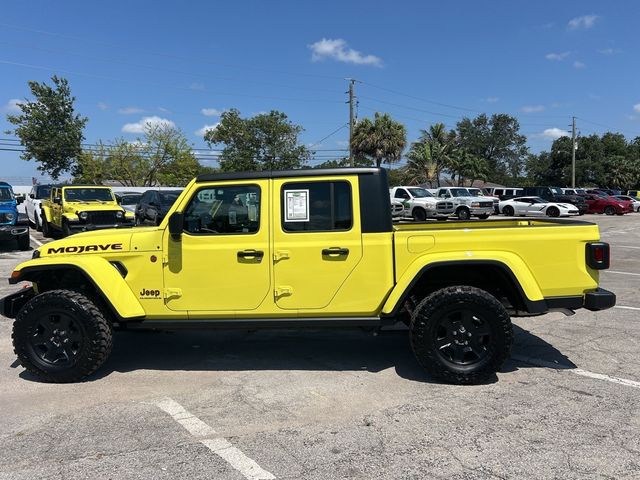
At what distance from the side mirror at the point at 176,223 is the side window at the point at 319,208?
0.86 m

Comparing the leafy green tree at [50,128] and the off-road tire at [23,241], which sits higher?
the leafy green tree at [50,128]

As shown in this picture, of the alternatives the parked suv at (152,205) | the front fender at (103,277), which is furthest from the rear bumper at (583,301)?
the parked suv at (152,205)

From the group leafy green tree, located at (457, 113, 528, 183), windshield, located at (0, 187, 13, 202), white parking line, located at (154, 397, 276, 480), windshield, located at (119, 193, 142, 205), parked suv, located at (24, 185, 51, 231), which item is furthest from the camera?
leafy green tree, located at (457, 113, 528, 183)

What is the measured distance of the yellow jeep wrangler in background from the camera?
48.4 feet

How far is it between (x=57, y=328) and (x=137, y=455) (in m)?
1.83

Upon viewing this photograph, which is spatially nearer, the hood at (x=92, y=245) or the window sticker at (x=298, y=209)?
the window sticker at (x=298, y=209)

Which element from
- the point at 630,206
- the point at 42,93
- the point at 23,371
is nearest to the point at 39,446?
the point at 23,371

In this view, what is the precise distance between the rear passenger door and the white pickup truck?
22.8m

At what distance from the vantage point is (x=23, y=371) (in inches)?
193

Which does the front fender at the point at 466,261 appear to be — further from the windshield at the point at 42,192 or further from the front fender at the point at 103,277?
the windshield at the point at 42,192

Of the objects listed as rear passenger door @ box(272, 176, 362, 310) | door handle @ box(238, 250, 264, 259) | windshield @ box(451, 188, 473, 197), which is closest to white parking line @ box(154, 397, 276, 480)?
rear passenger door @ box(272, 176, 362, 310)

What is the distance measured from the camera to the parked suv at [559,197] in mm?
35094

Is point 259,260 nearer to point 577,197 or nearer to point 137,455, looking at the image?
point 137,455

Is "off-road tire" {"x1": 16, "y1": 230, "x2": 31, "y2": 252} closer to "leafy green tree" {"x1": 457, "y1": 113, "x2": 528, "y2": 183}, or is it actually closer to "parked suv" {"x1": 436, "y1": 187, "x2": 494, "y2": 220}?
"parked suv" {"x1": 436, "y1": 187, "x2": 494, "y2": 220}
